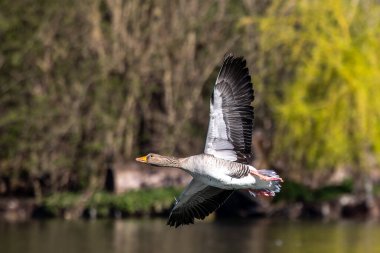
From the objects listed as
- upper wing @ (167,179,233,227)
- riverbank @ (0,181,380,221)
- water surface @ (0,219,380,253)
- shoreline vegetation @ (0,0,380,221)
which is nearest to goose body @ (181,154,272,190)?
upper wing @ (167,179,233,227)

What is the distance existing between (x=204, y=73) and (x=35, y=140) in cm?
748

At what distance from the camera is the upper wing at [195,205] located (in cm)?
1527

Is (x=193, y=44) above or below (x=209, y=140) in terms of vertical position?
above

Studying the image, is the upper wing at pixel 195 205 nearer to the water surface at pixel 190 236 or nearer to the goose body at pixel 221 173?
the goose body at pixel 221 173

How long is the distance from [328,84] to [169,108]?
21.8 ft

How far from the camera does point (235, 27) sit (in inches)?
1566

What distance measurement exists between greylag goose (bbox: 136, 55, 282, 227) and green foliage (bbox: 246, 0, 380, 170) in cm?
2033

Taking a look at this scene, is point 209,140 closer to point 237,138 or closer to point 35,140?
point 237,138

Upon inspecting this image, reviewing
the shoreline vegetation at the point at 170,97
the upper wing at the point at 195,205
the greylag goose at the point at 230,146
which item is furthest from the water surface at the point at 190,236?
the greylag goose at the point at 230,146

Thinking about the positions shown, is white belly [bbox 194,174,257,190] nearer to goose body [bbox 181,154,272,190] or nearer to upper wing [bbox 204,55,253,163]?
goose body [bbox 181,154,272,190]

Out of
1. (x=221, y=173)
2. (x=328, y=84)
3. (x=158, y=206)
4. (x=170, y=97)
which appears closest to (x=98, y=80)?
(x=170, y=97)

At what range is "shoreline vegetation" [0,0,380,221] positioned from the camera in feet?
113

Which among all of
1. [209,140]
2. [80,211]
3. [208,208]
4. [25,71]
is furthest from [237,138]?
[25,71]

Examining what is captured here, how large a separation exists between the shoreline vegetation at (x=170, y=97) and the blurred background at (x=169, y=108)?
56mm
